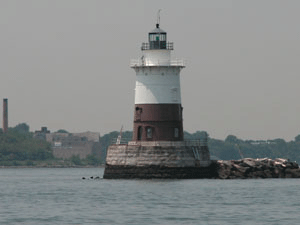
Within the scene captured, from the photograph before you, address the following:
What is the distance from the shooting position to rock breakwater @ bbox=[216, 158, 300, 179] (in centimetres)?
8762

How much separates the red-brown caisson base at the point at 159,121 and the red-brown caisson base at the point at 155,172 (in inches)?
105

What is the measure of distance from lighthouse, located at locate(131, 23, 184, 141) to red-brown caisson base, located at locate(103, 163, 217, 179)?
2667 mm

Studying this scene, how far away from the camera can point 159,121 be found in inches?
3268

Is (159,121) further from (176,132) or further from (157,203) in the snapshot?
(157,203)

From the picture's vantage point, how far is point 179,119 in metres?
84.1

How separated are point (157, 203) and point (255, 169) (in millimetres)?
29210

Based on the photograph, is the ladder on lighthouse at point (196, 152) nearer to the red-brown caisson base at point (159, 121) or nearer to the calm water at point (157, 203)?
the red-brown caisson base at point (159, 121)

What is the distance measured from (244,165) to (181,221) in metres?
37.6

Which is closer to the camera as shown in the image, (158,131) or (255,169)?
(158,131)

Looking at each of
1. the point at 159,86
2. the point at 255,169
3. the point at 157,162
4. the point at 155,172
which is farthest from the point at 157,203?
the point at 255,169

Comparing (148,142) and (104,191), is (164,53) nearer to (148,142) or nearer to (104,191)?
(148,142)

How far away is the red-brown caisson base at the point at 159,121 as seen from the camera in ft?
272

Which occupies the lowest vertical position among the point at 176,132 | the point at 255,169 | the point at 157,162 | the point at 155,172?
the point at 155,172

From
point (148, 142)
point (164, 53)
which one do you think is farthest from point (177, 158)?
point (164, 53)
